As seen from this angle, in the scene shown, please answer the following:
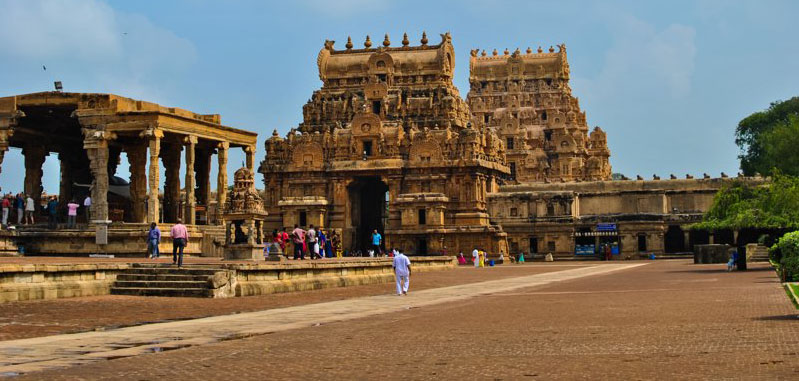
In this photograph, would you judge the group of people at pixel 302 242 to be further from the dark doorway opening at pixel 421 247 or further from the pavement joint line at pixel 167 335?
the dark doorway opening at pixel 421 247

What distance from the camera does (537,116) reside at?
121125mm

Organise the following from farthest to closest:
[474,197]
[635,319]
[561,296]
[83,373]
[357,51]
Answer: [357,51] → [474,197] → [561,296] → [635,319] → [83,373]

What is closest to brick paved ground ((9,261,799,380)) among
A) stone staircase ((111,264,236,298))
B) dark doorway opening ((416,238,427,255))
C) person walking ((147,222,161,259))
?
stone staircase ((111,264,236,298))

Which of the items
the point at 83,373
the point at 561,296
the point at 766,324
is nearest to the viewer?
the point at 83,373

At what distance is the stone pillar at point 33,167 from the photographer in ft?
151

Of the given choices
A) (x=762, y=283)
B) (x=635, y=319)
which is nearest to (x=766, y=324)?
(x=635, y=319)

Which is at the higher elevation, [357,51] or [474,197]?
[357,51]

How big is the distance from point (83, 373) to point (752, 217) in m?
40.9

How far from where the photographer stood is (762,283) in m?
30.2

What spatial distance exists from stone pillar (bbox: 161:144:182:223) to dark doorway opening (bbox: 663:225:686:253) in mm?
50701

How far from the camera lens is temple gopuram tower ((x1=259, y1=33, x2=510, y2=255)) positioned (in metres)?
78.9

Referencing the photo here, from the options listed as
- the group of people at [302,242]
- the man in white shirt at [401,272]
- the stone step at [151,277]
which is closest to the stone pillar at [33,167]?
the group of people at [302,242]

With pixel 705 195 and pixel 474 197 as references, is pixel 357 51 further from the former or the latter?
pixel 705 195

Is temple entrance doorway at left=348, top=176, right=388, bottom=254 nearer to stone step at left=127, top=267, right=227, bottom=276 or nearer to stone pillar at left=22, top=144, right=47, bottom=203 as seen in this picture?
stone pillar at left=22, top=144, right=47, bottom=203
